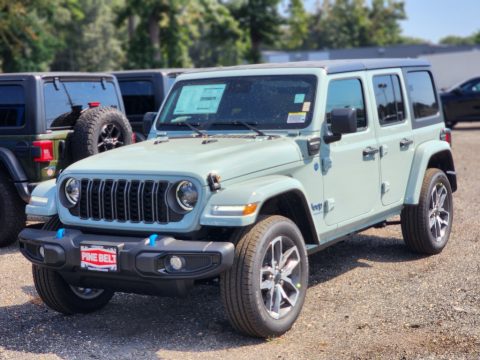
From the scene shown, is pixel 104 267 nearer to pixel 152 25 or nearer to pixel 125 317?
pixel 125 317

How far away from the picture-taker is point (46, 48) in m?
30.6

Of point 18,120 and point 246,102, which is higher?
point 246,102

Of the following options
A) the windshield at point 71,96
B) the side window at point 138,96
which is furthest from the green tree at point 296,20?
the windshield at point 71,96

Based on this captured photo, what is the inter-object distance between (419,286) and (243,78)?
2270mm

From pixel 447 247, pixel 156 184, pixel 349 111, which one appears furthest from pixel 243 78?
pixel 447 247

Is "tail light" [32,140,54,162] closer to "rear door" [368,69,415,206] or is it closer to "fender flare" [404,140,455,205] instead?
"rear door" [368,69,415,206]

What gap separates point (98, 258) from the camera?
4.87 metres

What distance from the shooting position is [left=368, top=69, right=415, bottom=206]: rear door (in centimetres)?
663

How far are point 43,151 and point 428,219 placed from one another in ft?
13.4

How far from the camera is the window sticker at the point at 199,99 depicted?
618 cm

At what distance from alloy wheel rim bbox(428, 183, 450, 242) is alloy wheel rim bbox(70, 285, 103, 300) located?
3.30m

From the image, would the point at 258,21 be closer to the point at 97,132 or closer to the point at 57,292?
the point at 97,132

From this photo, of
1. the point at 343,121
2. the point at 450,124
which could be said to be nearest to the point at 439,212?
the point at 343,121

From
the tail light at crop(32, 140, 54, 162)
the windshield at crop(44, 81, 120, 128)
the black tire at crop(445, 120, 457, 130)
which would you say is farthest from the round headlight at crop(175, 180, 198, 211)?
the black tire at crop(445, 120, 457, 130)
